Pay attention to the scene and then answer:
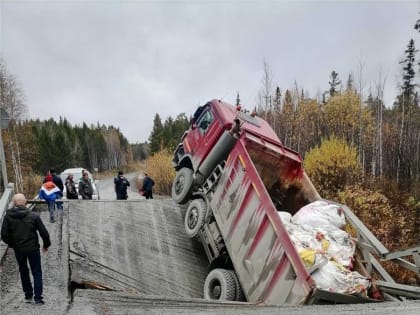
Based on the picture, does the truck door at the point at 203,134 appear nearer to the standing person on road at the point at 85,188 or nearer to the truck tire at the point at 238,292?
the truck tire at the point at 238,292

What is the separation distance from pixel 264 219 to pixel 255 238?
0.34 m

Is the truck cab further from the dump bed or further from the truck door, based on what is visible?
the dump bed

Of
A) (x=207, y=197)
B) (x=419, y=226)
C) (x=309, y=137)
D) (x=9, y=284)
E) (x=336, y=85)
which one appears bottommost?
(x=419, y=226)

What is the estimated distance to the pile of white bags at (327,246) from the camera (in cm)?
497

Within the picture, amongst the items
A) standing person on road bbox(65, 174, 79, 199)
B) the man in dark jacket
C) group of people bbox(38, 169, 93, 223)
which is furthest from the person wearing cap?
the man in dark jacket

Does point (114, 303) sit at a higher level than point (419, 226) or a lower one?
higher

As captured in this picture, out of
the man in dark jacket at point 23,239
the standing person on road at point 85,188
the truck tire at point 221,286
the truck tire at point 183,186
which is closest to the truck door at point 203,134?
the truck tire at point 183,186

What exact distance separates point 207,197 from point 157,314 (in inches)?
145

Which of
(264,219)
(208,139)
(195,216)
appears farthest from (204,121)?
(264,219)

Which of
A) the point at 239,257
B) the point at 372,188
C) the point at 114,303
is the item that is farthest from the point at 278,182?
the point at 372,188

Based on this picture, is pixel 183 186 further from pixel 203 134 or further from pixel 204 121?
pixel 204 121

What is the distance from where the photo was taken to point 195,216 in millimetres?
7320

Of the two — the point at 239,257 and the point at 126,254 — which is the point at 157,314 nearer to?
the point at 239,257

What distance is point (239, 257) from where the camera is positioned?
19.6 ft
